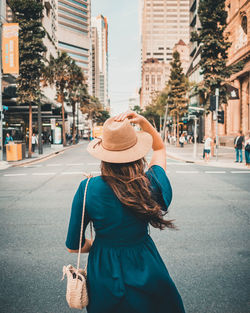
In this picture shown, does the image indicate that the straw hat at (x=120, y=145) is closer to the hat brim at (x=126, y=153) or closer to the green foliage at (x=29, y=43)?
the hat brim at (x=126, y=153)

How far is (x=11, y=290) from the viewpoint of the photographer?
3.44 meters

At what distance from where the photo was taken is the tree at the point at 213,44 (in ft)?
72.0

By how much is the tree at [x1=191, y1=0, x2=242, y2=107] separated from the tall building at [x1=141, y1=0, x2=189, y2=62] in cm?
17381

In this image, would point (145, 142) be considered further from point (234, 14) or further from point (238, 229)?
point (234, 14)

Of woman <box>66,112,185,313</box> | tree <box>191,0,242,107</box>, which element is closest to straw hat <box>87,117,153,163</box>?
woman <box>66,112,185,313</box>

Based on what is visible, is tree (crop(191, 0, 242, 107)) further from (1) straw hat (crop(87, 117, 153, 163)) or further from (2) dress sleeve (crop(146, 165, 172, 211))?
(1) straw hat (crop(87, 117, 153, 163))

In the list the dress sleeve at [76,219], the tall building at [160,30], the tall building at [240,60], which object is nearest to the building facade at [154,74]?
the tall building at [160,30]

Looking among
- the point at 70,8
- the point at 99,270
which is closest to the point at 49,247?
the point at 99,270

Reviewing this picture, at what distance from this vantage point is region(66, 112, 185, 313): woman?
1.75 m

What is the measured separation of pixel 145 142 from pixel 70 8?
13085 centimetres

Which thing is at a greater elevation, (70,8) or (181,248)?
(70,8)

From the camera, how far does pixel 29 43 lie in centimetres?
2150

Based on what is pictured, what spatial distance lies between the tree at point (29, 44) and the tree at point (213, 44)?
11.3 m

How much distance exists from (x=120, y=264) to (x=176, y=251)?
116 inches
